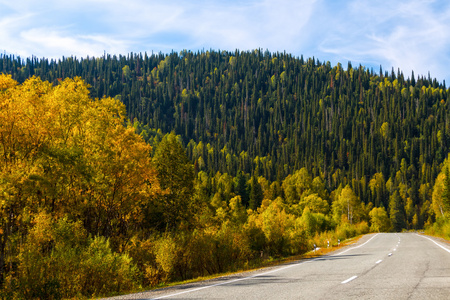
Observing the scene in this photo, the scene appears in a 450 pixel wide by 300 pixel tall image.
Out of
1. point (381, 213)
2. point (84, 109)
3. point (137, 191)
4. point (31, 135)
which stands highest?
point (84, 109)

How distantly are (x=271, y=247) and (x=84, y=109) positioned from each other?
1769cm

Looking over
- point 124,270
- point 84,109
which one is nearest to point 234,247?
point 124,270

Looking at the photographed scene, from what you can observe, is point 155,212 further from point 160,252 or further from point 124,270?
point 124,270

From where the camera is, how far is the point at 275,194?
108875 millimetres

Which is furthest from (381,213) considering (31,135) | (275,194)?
(31,135)

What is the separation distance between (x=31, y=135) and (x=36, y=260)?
23.6 feet

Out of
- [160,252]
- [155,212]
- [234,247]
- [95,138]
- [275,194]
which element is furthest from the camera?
[275,194]

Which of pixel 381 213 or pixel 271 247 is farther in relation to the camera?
pixel 381 213

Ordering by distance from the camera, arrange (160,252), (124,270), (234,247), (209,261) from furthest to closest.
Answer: (234,247)
(209,261)
(160,252)
(124,270)

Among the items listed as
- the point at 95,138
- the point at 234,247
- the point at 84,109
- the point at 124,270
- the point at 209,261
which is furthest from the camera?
the point at 84,109

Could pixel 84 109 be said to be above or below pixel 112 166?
above

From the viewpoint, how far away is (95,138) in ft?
84.9

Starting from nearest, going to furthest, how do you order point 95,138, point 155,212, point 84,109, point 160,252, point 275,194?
1. point 160,252
2. point 95,138
3. point 84,109
4. point 155,212
5. point 275,194

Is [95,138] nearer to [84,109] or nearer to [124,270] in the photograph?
[84,109]
